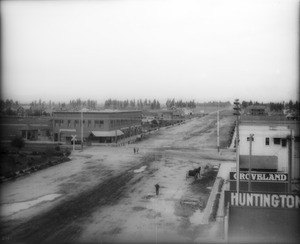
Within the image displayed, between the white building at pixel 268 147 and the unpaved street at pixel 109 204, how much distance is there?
4.72m

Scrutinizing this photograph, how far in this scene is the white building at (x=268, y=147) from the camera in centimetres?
3334

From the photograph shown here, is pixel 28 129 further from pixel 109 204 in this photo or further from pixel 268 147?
pixel 268 147

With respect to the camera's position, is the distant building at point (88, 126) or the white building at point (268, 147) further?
the distant building at point (88, 126)

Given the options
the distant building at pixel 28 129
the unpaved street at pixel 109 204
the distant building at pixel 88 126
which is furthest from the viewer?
the distant building at pixel 28 129

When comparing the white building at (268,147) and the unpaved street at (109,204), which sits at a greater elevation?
the white building at (268,147)

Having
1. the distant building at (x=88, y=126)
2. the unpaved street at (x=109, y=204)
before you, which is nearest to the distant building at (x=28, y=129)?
the distant building at (x=88, y=126)

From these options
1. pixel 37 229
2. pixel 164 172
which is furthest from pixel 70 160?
pixel 37 229

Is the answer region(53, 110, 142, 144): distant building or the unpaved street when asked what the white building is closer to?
the unpaved street

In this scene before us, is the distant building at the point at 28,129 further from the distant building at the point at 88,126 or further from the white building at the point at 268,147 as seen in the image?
the white building at the point at 268,147

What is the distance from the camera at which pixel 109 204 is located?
24500mm

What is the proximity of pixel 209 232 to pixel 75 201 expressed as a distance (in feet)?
36.7

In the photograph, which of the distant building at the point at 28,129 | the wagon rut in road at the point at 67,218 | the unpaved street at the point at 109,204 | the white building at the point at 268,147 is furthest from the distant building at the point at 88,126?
the wagon rut in road at the point at 67,218

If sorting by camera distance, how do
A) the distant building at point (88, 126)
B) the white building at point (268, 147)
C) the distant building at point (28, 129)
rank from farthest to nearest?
1. the distant building at point (28, 129)
2. the distant building at point (88, 126)
3. the white building at point (268, 147)

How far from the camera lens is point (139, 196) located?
26688 millimetres
